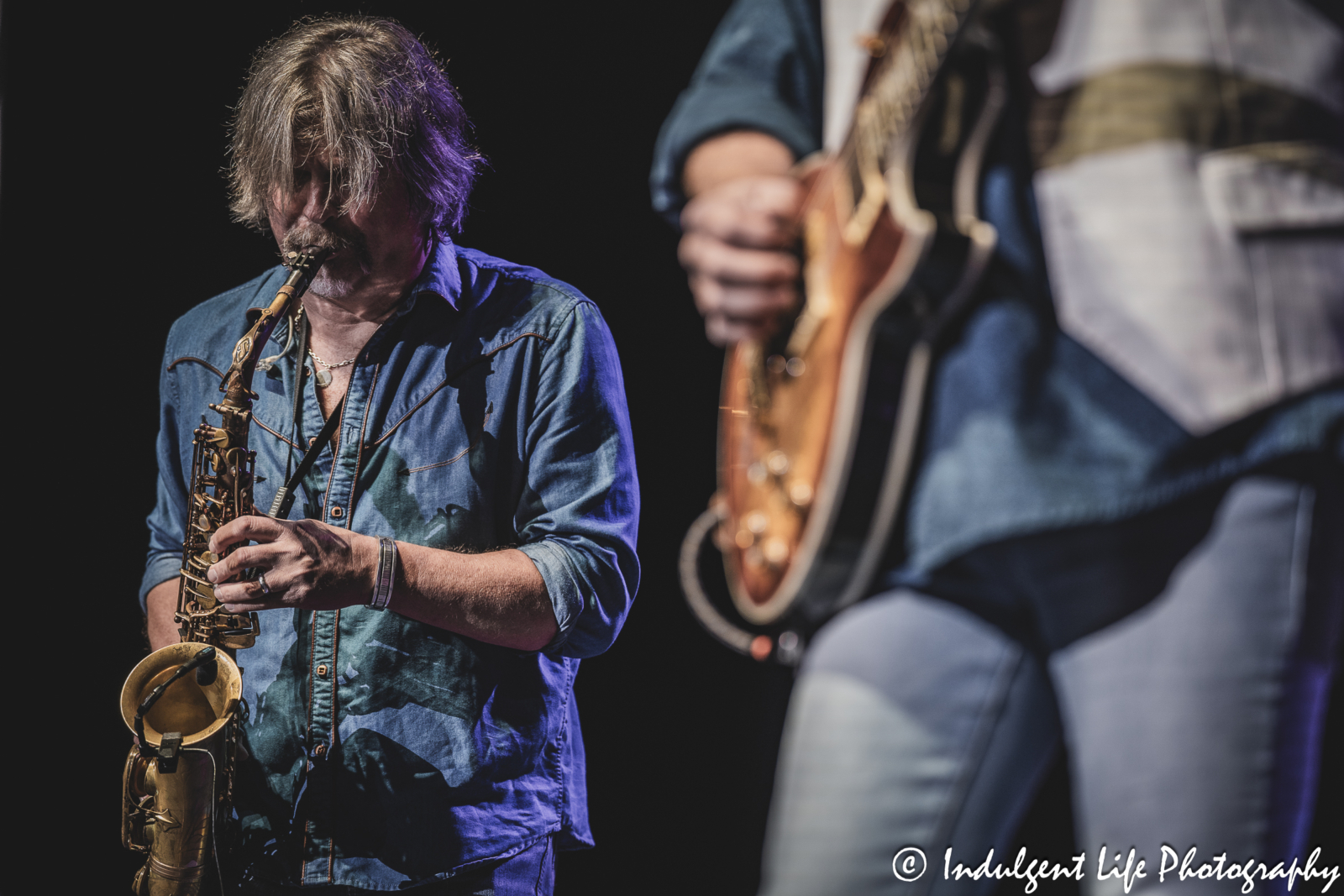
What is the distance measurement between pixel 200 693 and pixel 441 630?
575 millimetres

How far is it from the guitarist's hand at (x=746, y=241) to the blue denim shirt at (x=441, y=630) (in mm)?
807

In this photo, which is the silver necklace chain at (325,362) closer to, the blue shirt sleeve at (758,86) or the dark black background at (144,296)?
the dark black background at (144,296)

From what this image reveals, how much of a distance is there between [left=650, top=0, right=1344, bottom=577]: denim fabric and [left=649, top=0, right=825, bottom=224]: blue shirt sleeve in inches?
11.3

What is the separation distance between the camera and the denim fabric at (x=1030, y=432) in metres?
0.90

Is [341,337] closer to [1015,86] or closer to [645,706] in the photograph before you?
[645,706]

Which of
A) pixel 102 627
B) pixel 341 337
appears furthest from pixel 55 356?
pixel 341 337

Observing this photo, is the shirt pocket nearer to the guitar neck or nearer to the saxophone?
the guitar neck

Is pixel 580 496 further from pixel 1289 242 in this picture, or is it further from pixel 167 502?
pixel 1289 242

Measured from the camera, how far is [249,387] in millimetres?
→ 2119

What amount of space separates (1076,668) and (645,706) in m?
1.48

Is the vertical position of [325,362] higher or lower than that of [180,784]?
higher

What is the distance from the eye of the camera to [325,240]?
6.79 feet

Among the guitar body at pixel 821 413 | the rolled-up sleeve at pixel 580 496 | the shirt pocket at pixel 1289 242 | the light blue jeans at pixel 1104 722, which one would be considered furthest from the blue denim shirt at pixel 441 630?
the shirt pocket at pixel 1289 242

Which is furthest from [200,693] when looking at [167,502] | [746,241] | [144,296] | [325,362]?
[746,241]
